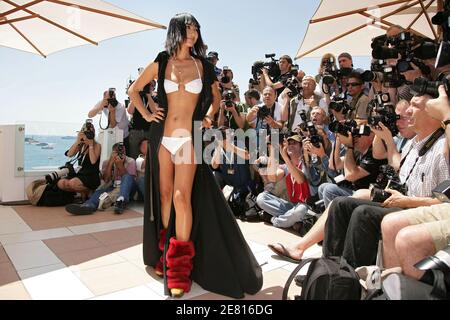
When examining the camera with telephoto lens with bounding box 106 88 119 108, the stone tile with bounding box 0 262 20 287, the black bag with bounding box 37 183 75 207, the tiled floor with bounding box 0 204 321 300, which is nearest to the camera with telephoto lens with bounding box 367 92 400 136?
the tiled floor with bounding box 0 204 321 300

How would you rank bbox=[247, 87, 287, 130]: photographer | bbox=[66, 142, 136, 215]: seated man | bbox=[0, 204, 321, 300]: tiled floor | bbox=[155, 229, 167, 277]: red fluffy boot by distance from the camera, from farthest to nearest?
bbox=[66, 142, 136, 215]: seated man → bbox=[247, 87, 287, 130]: photographer → bbox=[155, 229, 167, 277]: red fluffy boot → bbox=[0, 204, 321, 300]: tiled floor

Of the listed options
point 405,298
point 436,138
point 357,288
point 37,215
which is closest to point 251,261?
point 357,288

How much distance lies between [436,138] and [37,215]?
485cm

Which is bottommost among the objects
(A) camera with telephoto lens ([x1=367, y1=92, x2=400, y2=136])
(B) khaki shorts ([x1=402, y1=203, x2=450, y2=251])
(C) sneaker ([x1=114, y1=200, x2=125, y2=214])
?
(C) sneaker ([x1=114, y1=200, x2=125, y2=214])

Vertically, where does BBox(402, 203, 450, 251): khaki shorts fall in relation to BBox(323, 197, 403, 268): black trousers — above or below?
above

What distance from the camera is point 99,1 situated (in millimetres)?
4574

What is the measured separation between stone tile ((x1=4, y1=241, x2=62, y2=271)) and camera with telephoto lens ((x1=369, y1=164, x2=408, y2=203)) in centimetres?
272

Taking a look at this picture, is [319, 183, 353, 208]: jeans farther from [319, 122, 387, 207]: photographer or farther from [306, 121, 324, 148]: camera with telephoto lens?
[306, 121, 324, 148]: camera with telephoto lens

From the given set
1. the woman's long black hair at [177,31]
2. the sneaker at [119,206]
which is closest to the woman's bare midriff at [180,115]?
the woman's long black hair at [177,31]

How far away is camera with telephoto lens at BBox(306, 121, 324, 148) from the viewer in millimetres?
3635

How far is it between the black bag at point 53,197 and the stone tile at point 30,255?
1.88 metres

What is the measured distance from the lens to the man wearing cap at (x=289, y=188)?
3887mm

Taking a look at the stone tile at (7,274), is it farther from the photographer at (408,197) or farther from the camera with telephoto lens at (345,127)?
the camera with telephoto lens at (345,127)

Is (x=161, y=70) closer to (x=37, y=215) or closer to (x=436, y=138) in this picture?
(x=436, y=138)
